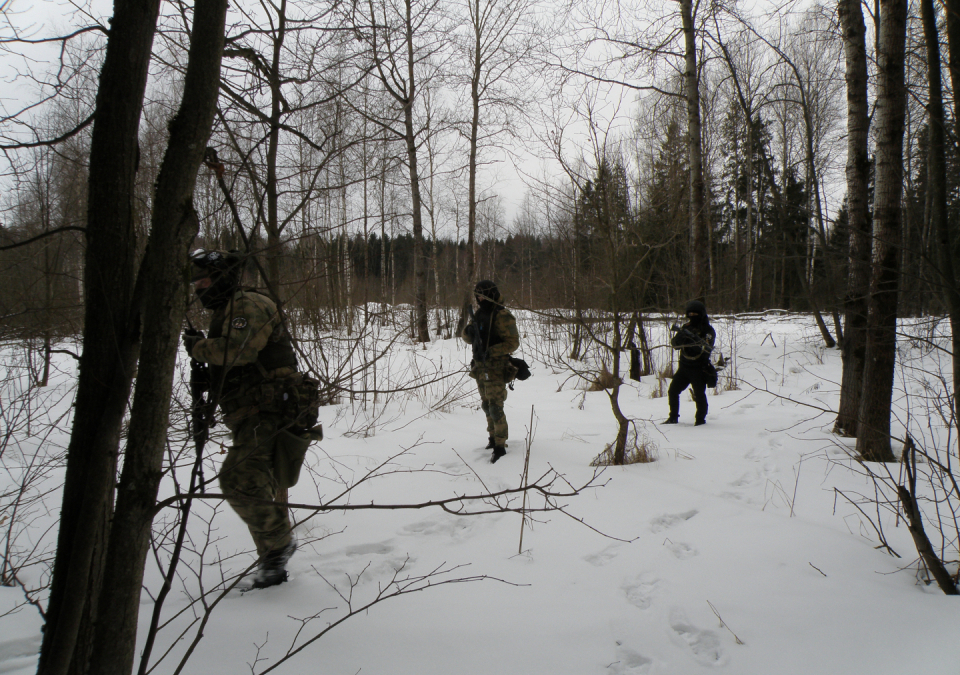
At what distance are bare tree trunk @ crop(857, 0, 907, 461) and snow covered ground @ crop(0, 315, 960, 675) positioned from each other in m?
0.58

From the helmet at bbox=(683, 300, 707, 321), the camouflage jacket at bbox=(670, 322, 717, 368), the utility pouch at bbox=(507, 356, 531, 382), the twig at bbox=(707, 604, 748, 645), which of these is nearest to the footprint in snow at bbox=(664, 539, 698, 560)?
the twig at bbox=(707, 604, 748, 645)

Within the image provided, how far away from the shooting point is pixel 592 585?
227cm

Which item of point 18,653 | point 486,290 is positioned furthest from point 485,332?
point 18,653

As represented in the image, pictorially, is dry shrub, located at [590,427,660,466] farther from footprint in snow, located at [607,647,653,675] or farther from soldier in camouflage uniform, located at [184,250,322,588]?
soldier in camouflage uniform, located at [184,250,322,588]

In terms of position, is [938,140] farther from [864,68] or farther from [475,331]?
[475,331]

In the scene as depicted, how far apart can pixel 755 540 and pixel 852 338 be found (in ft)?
9.24

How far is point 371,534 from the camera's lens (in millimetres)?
2859

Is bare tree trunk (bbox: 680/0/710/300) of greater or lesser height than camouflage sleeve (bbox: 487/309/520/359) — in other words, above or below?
above

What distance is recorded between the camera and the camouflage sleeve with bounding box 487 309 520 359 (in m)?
4.44

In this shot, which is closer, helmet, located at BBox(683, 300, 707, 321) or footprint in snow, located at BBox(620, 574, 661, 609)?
footprint in snow, located at BBox(620, 574, 661, 609)

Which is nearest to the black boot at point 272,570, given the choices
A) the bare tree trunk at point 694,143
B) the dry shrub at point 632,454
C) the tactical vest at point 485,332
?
the dry shrub at point 632,454

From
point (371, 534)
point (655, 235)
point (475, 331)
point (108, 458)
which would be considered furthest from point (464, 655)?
point (655, 235)

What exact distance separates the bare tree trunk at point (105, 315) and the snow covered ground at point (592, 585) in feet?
0.95

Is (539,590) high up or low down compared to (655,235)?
down
